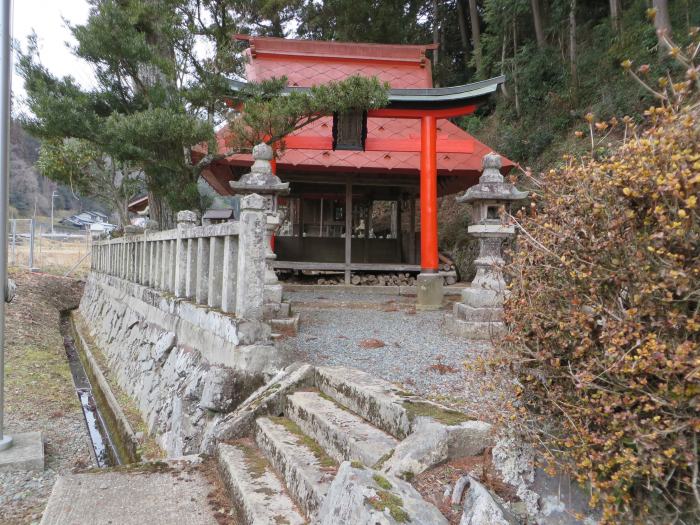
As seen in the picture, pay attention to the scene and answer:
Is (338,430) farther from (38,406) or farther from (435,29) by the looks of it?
(435,29)

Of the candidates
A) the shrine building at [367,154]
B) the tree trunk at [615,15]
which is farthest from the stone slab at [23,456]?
the tree trunk at [615,15]

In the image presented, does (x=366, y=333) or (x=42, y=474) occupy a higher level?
(x=366, y=333)

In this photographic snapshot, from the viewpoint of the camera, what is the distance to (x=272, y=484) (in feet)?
8.88

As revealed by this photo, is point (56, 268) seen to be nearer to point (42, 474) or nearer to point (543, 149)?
point (42, 474)

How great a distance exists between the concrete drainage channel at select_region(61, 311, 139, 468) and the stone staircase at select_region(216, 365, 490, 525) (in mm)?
2222

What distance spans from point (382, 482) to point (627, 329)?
41.6 inches

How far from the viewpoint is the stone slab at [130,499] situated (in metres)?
2.59

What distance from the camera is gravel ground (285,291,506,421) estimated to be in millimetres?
3572

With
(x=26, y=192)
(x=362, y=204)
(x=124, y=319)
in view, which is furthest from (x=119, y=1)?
(x=26, y=192)

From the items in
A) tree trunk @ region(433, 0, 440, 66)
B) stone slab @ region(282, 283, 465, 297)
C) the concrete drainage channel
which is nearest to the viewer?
the concrete drainage channel

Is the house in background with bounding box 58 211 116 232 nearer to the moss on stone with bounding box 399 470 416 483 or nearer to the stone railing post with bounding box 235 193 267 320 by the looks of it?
the stone railing post with bounding box 235 193 267 320

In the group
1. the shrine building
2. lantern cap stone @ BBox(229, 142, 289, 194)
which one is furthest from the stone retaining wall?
the shrine building

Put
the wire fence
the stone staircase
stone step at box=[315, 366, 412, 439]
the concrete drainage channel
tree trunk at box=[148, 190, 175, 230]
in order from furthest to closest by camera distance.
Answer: the wire fence < tree trunk at box=[148, 190, 175, 230] < the concrete drainage channel < stone step at box=[315, 366, 412, 439] < the stone staircase

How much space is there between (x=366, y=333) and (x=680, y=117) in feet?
16.9
